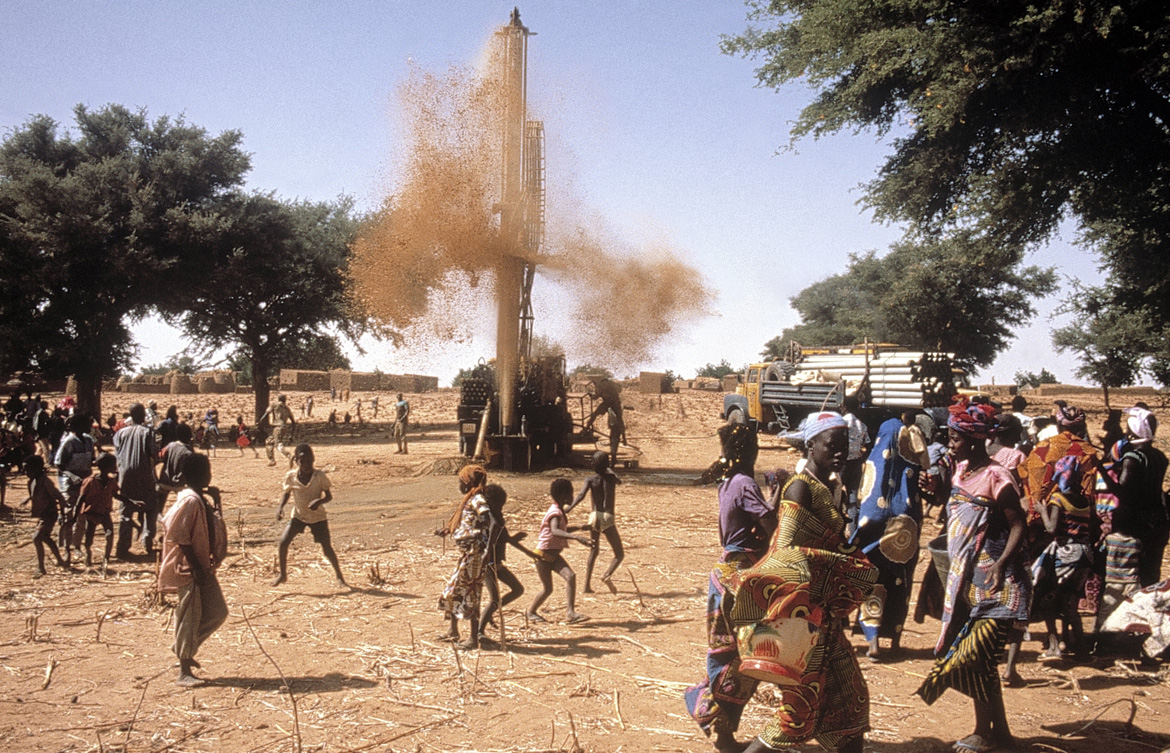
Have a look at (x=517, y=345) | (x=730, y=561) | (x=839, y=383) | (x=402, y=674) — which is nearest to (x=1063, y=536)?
(x=730, y=561)

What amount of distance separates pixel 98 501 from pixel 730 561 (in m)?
7.70

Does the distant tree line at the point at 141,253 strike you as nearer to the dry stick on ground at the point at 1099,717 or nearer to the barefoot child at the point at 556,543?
the barefoot child at the point at 556,543

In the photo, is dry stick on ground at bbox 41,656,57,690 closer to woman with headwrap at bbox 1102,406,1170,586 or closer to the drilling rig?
woman with headwrap at bbox 1102,406,1170,586

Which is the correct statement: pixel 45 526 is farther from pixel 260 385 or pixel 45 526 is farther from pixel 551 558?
pixel 260 385

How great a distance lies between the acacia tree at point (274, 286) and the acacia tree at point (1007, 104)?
1813cm

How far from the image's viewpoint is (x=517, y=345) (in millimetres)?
18203

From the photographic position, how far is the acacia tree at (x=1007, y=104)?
1411 cm

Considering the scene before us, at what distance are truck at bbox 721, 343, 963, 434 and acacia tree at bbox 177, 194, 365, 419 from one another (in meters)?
14.9

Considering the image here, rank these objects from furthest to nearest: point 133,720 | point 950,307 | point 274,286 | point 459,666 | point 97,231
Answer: point 950,307, point 274,286, point 97,231, point 459,666, point 133,720

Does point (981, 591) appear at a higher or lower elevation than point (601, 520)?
higher

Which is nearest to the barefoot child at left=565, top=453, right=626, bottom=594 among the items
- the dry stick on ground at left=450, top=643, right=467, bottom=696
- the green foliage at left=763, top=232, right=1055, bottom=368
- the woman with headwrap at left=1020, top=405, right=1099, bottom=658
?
the dry stick on ground at left=450, top=643, right=467, bottom=696

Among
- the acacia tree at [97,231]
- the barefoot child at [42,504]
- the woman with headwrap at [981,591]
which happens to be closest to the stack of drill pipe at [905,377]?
the woman with headwrap at [981,591]

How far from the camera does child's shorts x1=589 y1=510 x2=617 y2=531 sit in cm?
775

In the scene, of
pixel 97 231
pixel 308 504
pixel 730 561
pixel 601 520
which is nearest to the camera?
pixel 730 561
